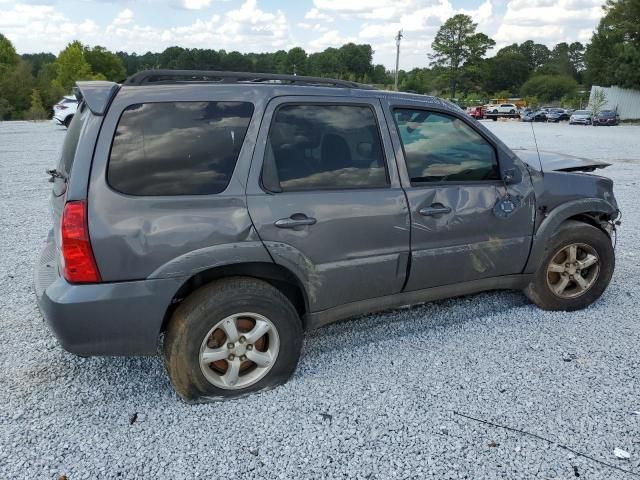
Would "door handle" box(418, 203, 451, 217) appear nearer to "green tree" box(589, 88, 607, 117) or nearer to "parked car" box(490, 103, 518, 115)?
"parked car" box(490, 103, 518, 115)

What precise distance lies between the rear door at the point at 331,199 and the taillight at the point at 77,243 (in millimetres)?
841

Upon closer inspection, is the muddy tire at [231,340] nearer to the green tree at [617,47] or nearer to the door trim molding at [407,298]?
the door trim molding at [407,298]

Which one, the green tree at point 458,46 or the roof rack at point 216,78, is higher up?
the green tree at point 458,46

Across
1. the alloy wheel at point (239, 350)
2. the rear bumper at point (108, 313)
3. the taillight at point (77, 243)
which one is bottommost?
the alloy wheel at point (239, 350)

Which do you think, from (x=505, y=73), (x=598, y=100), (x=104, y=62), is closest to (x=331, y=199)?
(x=598, y=100)

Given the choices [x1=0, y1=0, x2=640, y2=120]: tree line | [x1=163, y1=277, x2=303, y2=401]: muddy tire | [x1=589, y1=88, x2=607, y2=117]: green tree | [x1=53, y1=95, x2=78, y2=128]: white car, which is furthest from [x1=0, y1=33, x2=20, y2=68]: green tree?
[x1=163, y1=277, x2=303, y2=401]: muddy tire

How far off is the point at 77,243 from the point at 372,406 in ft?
5.91

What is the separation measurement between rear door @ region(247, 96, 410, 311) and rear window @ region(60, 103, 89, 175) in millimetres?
947

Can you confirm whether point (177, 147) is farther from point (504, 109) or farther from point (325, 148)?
point (504, 109)

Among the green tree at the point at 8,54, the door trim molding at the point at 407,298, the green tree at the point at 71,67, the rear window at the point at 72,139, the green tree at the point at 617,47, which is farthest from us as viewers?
the green tree at the point at 71,67

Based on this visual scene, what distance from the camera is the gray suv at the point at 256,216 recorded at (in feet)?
8.67

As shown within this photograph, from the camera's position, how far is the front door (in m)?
3.39

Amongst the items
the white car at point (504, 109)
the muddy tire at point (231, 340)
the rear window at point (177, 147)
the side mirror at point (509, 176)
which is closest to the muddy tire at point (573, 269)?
the side mirror at point (509, 176)

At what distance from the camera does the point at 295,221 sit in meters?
2.95
